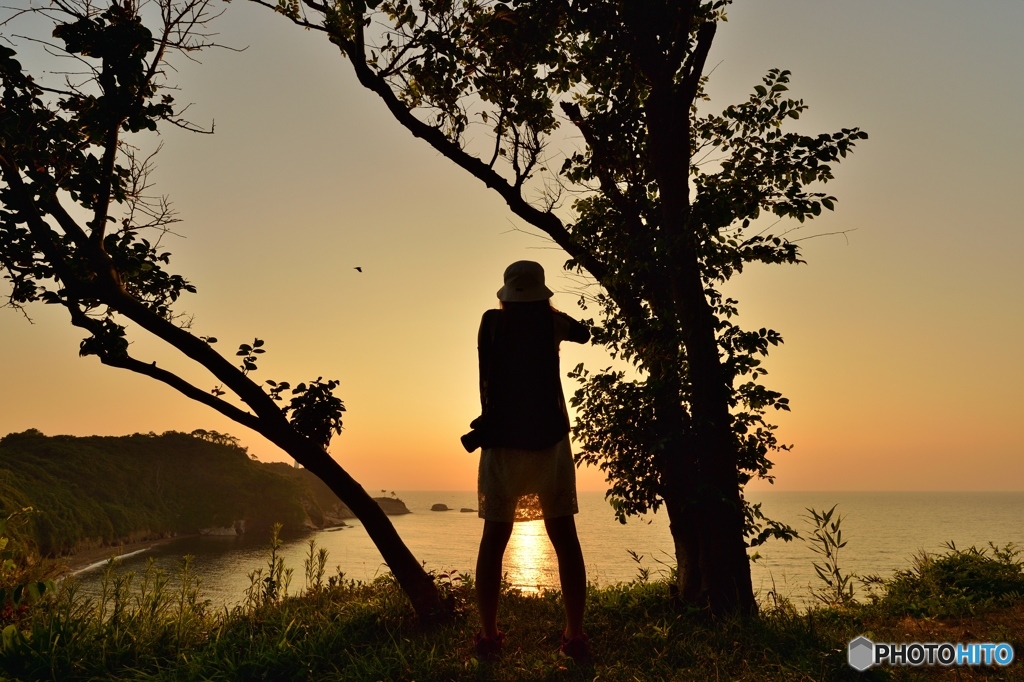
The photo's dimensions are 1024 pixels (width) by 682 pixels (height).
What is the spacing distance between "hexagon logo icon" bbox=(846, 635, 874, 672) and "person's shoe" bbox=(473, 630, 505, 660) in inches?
94.4

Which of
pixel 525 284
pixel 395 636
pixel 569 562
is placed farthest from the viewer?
pixel 395 636

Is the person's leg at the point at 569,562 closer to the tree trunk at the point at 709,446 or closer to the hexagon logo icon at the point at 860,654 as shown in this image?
the tree trunk at the point at 709,446

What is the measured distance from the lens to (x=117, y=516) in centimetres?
6606

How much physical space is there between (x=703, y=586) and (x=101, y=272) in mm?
6255

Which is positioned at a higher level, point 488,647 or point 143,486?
point 488,647

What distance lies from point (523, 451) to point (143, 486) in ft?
275

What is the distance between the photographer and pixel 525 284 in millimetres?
4652

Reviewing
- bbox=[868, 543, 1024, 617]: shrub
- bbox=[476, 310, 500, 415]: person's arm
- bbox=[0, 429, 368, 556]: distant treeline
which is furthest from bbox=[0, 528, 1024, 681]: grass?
bbox=[0, 429, 368, 556]: distant treeline

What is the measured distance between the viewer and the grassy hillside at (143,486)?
5869cm

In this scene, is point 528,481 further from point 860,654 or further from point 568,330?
point 860,654

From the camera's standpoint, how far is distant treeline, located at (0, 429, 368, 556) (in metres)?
58.8

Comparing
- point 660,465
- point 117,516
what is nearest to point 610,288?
point 660,465

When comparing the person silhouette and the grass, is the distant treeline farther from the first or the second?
the person silhouette

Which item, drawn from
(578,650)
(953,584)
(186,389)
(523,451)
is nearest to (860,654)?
(578,650)
